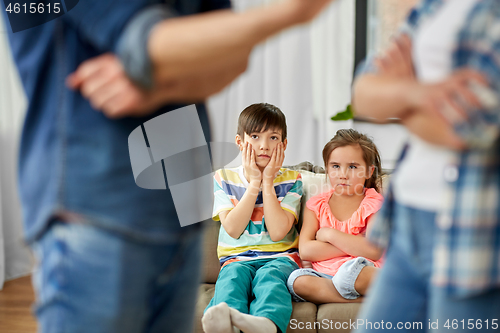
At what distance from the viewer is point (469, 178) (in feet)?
1.16

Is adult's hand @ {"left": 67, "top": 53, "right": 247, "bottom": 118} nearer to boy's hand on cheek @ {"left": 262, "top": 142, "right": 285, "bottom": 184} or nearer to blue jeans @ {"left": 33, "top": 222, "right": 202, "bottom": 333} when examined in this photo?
blue jeans @ {"left": 33, "top": 222, "right": 202, "bottom": 333}

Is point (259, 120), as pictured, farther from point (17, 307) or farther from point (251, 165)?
point (17, 307)

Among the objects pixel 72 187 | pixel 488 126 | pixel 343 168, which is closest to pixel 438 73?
pixel 488 126

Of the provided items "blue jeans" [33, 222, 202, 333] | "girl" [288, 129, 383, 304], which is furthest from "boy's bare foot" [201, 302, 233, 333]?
"blue jeans" [33, 222, 202, 333]

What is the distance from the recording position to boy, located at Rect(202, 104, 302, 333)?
1.21m

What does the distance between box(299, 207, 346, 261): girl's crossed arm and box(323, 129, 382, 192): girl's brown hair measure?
21cm

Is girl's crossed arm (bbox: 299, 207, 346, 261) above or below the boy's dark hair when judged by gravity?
below

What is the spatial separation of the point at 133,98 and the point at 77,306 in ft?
0.53

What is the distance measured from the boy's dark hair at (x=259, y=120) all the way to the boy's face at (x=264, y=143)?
13 millimetres

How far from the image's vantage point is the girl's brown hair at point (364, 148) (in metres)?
1.40

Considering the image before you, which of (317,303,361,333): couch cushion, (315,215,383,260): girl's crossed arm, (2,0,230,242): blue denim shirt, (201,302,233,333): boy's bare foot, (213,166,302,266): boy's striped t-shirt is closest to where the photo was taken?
(2,0,230,242): blue denim shirt

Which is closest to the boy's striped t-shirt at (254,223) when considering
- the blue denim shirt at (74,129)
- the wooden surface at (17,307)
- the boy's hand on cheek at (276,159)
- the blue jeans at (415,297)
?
the boy's hand on cheek at (276,159)

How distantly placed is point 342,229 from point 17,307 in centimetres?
116

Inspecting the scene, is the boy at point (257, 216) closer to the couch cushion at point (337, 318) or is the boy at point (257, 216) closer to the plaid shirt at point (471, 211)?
the couch cushion at point (337, 318)
